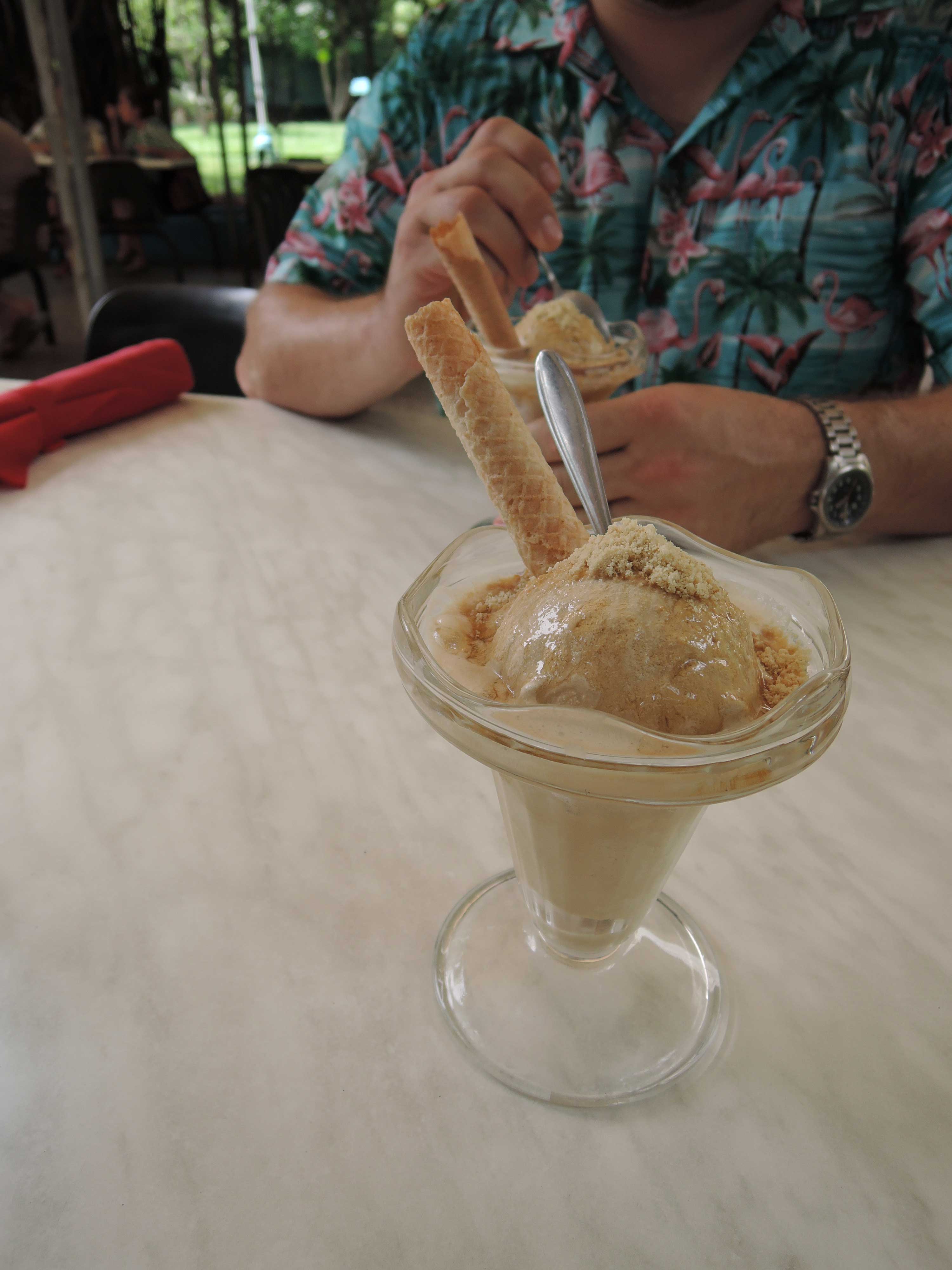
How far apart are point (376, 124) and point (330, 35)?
2224 millimetres

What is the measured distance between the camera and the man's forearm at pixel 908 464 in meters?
0.89

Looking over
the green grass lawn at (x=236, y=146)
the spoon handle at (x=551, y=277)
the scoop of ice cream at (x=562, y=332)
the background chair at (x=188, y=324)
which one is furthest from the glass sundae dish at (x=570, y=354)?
the green grass lawn at (x=236, y=146)

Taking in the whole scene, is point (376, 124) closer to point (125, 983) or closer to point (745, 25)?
point (745, 25)

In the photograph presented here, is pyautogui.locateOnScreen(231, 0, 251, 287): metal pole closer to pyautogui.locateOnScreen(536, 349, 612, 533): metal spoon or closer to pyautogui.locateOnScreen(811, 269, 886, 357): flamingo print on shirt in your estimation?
pyautogui.locateOnScreen(811, 269, 886, 357): flamingo print on shirt

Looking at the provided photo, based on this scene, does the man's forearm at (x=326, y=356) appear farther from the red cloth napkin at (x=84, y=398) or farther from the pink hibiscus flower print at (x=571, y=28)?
the pink hibiscus flower print at (x=571, y=28)

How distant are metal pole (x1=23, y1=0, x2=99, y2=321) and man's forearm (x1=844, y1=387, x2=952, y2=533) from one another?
3033 millimetres

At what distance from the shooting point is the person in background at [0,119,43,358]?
2.61 metres

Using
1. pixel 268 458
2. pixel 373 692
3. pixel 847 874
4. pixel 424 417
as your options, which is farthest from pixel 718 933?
pixel 424 417

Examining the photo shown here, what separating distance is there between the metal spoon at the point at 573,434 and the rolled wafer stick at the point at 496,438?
0.08 ft

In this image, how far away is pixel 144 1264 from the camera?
319mm

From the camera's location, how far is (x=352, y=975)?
1.46 feet

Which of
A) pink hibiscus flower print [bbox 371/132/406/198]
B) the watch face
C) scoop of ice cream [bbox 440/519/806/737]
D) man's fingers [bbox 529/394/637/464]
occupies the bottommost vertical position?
the watch face

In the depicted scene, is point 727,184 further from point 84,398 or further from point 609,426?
point 84,398

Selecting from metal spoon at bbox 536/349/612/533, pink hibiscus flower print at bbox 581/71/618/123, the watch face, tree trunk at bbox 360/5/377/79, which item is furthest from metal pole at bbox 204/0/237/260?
metal spoon at bbox 536/349/612/533
